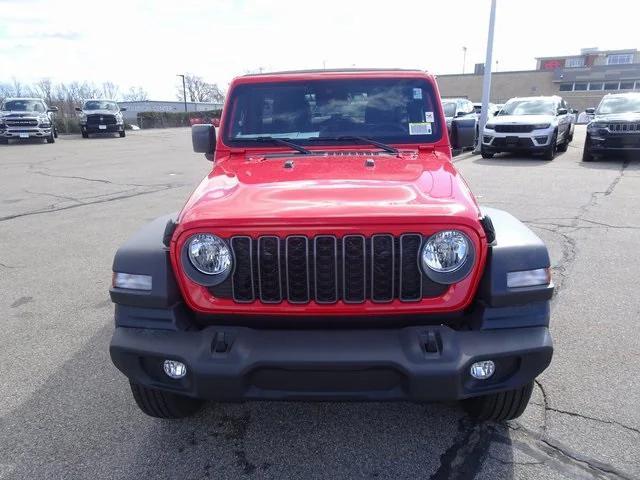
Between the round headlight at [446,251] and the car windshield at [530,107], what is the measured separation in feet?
45.3

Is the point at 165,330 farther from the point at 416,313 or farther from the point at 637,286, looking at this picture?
the point at 637,286

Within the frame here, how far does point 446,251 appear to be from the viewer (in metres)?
2.23

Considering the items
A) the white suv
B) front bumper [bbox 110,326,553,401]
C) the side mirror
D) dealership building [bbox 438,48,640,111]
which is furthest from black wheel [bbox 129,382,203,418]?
dealership building [bbox 438,48,640,111]

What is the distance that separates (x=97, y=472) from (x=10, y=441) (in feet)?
1.97

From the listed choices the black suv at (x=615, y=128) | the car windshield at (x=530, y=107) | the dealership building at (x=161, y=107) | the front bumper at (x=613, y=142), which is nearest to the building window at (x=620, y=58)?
the dealership building at (x=161, y=107)

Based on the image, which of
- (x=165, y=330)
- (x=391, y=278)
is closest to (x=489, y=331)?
(x=391, y=278)

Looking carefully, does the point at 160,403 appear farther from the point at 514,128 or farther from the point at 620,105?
the point at 620,105

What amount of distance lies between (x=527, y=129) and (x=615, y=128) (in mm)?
2050

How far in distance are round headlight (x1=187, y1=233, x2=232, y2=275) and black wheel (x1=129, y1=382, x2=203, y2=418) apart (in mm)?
713

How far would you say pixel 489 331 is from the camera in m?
2.19

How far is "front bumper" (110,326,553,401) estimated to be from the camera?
81.7 inches

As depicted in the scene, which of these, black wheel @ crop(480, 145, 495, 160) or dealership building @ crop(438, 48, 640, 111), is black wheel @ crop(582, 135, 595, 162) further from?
dealership building @ crop(438, 48, 640, 111)

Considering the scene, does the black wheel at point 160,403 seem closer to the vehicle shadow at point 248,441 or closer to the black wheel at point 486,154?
the vehicle shadow at point 248,441

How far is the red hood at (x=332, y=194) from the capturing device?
2.18m
